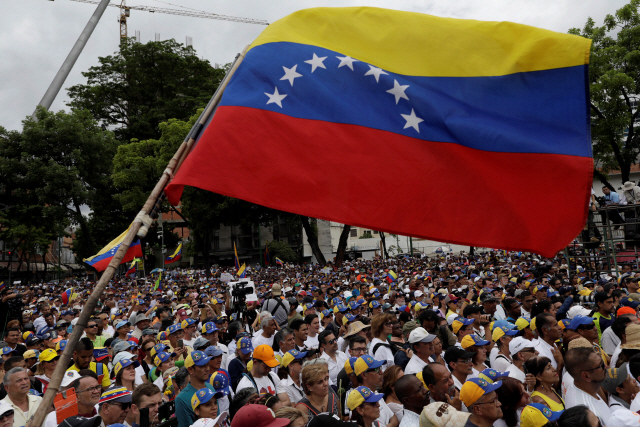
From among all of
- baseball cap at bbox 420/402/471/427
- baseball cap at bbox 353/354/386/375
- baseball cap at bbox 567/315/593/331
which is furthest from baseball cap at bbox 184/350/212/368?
baseball cap at bbox 567/315/593/331

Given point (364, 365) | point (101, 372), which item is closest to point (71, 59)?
point (101, 372)

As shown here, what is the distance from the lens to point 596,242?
12391 millimetres

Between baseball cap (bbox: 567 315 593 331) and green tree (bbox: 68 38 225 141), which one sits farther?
green tree (bbox: 68 38 225 141)

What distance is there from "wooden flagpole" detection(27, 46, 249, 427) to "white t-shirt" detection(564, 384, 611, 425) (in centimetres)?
388

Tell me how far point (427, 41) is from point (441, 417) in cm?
326

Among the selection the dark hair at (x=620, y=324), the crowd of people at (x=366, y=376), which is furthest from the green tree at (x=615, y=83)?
the dark hair at (x=620, y=324)

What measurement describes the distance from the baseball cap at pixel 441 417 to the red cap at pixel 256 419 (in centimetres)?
112

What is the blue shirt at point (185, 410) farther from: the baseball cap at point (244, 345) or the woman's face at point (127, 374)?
the baseball cap at point (244, 345)

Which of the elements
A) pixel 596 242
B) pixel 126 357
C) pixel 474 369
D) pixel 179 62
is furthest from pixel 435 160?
pixel 179 62

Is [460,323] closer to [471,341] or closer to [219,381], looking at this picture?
[471,341]

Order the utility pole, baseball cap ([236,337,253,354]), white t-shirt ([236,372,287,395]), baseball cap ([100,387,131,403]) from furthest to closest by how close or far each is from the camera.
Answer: the utility pole
baseball cap ([236,337,253,354])
white t-shirt ([236,372,287,395])
baseball cap ([100,387,131,403])

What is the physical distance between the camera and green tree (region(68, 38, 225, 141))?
165 ft

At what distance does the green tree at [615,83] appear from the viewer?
23062mm

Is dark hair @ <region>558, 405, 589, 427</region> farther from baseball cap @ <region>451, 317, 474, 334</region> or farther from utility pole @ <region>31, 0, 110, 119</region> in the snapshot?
utility pole @ <region>31, 0, 110, 119</region>
